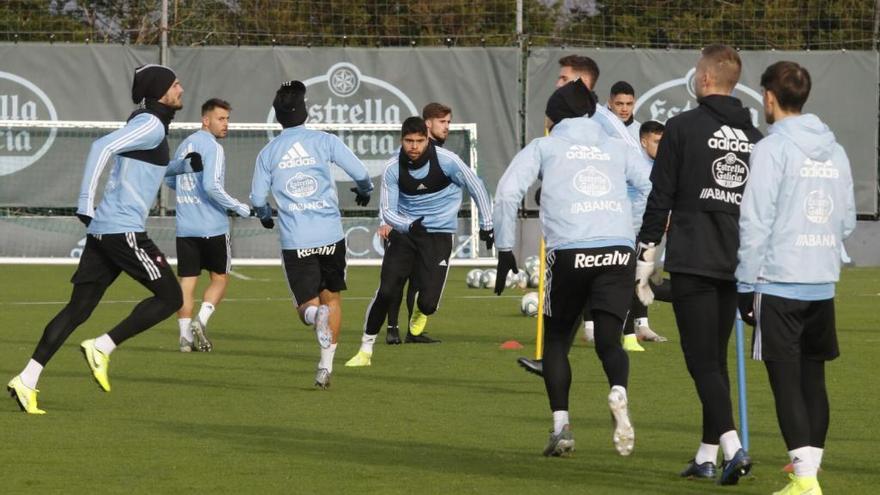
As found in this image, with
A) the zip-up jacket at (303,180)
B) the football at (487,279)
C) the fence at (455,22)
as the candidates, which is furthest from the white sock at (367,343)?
the fence at (455,22)

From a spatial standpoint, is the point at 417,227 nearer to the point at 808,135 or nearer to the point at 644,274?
the point at 644,274

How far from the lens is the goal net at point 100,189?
88.3 ft

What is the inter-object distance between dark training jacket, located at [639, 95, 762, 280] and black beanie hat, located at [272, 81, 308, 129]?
181 inches

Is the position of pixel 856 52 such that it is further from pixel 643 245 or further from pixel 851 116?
pixel 643 245

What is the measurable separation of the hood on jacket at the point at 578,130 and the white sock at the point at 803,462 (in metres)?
2.25

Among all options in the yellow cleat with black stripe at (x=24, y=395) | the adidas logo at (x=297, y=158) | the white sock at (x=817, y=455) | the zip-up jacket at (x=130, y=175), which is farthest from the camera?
the adidas logo at (x=297, y=158)

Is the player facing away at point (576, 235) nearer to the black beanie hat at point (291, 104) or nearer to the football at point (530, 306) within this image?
the black beanie hat at point (291, 104)

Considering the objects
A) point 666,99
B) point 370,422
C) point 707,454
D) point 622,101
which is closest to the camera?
point 707,454

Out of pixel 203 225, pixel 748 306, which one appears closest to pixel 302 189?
pixel 203 225

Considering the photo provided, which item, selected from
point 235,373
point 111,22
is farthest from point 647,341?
point 111,22

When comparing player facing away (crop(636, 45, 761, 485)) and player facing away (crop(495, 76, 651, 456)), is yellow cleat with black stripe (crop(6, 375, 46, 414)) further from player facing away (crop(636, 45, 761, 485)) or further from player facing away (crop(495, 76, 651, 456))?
player facing away (crop(636, 45, 761, 485))

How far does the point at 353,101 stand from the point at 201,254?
12.5m

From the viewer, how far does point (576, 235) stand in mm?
8328

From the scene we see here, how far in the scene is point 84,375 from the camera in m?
12.4
